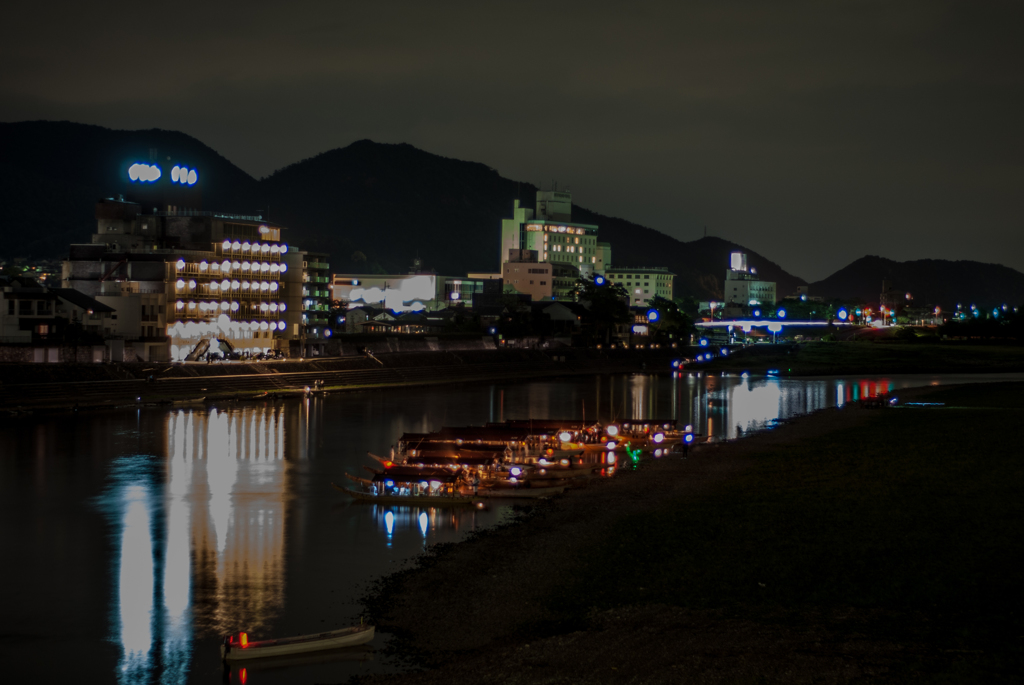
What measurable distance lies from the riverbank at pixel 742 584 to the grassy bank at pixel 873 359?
73633mm

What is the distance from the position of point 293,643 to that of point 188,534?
10.5 m

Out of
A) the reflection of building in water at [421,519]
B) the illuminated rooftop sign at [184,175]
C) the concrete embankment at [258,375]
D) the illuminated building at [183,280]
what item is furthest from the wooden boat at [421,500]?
the illuminated rooftop sign at [184,175]

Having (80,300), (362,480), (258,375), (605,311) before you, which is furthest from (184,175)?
(362,480)

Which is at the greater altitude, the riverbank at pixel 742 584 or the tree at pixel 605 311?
the tree at pixel 605 311

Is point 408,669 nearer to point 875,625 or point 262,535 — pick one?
point 875,625

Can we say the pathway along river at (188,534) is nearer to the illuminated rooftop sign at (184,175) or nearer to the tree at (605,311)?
the illuminated rooftop sign at (184,175)

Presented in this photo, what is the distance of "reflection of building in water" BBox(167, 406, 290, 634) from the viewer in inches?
790

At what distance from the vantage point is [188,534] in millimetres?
26016

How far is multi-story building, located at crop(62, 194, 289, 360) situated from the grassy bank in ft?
180

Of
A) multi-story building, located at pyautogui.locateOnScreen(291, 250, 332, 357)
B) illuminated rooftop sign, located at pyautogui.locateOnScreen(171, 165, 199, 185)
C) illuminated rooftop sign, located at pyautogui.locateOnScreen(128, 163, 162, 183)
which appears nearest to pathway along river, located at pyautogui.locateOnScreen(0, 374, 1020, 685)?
multi-story building, located at pyautogui.locateOnScreen(291, 250, 332, 357)

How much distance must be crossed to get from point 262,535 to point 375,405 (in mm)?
35244

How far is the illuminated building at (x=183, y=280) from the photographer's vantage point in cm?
6775

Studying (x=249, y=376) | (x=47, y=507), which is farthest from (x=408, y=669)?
(x=249, y=376)

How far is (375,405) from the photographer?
61094 mm
